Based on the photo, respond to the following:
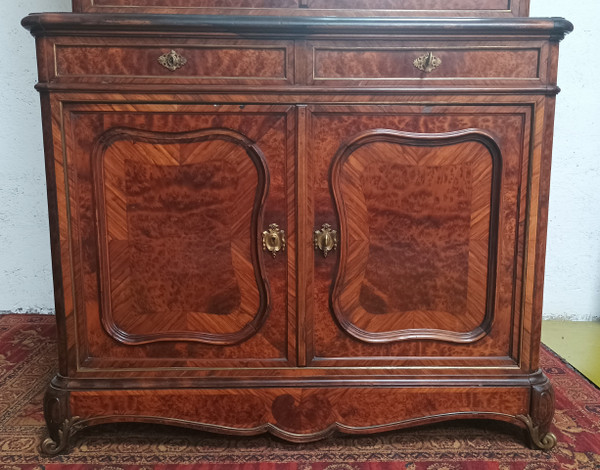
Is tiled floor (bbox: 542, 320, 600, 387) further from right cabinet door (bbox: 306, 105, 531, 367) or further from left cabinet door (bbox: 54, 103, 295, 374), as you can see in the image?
left cabinet door (bbox: 54, 103, 295, 374)

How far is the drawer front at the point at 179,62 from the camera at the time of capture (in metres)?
1.25

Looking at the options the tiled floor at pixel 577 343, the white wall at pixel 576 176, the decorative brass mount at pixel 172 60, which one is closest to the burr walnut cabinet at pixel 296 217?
the decorative brass mount at pixel 172 60

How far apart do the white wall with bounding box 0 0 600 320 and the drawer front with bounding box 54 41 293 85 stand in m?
0.97

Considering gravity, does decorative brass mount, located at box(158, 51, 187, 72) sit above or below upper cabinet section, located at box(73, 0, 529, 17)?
below

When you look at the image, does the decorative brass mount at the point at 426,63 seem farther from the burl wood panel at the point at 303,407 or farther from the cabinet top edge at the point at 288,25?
the burl wood panel at the point at 303,407

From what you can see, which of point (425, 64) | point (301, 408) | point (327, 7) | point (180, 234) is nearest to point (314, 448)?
point (301, 408)

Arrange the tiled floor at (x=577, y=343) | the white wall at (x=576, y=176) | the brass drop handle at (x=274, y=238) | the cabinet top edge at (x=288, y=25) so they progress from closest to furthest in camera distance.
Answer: the cabinet top edge at (x=288, y=25), the brass drop handle at (x=274, y=238), the tiled floor at (x=577, y=343), the white wall at (x=576, y=176)

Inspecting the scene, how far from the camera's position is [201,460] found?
1353mm

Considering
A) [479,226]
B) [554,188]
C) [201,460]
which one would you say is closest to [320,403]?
[201,460]

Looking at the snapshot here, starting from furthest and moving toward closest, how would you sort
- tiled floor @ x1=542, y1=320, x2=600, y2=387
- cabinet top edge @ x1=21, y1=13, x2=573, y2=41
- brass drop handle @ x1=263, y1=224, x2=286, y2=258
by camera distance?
tiled floor @ x1=542, y1=320, x2=600, y2=387 → brass drop handle @ x1=263, y1=224, x2=286, y2=258 → cabinet top edge @ x1=21, y1=13, x2=573, y2=41

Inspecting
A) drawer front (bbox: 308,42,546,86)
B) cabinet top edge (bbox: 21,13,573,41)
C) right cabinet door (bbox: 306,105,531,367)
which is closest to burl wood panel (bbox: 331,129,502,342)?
right cabinet door (bbox: 306,105,531,367)

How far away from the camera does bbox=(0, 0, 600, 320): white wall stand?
204 cm

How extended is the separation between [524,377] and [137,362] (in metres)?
0.98

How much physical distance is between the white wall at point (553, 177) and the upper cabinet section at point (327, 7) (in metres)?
0.83
